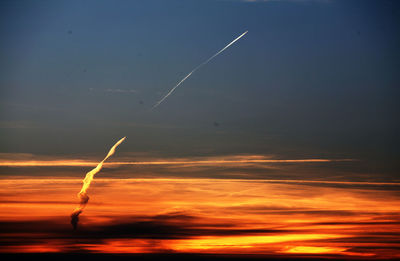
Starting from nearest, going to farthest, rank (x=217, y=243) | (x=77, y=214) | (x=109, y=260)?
(x=109, y=260), (x=217, y=243), (x=77, y=214)

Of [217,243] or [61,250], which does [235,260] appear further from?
[61,250]

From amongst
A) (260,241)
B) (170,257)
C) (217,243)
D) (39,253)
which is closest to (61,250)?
(39,253)

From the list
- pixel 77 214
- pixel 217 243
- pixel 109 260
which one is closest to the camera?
pixel 109 260

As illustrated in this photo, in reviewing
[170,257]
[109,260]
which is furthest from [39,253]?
[170,257]

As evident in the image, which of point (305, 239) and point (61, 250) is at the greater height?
point (305, 239)

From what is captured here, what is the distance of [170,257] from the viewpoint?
19797 mm

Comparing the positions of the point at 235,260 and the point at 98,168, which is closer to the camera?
the point at 235,260

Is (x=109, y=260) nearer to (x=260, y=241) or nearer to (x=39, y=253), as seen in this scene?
(x=39, y=253)

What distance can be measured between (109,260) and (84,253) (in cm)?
123

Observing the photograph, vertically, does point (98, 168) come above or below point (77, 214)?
above

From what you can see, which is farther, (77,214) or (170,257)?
(77,214)

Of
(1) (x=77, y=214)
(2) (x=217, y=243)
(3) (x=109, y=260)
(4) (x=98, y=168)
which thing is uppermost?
(4) (x=98, y=168)

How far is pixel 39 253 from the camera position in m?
20.0

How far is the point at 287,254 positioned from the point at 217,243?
9.31 ft
